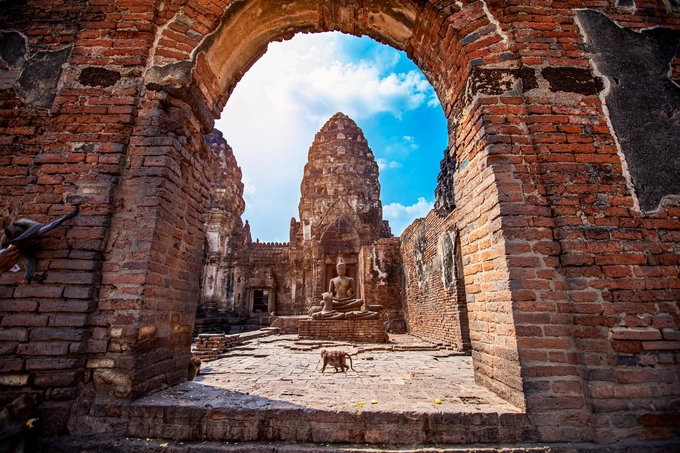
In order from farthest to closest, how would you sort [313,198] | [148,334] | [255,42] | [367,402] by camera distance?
[313,198] < [255,42] < [148,334] < [367,402]

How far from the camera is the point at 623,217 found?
2.53m

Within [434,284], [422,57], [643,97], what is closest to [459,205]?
[643,97]

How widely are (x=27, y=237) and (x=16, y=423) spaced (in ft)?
4.49

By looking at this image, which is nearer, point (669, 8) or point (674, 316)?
point (674, 316)

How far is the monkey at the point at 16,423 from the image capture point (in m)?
2.03

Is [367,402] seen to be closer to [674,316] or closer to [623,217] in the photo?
[674,316]

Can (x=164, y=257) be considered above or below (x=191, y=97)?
below

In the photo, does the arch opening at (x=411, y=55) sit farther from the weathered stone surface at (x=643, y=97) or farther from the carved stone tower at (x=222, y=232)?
the carved stone tower at (x=222, y=232)

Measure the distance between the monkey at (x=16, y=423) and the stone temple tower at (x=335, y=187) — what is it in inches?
595

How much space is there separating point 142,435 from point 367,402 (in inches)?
69.1

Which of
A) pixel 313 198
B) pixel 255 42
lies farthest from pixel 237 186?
pixel 255 42

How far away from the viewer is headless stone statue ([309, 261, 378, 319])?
30.7 ft

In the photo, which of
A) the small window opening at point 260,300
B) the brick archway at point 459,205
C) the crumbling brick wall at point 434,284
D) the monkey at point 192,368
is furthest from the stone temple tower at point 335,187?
the brick archway at point 459,205

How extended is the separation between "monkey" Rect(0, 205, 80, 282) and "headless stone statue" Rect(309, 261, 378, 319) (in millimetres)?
7633
